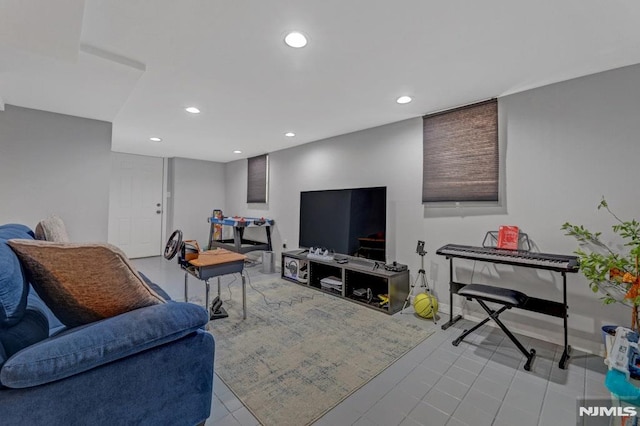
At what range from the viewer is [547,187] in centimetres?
240

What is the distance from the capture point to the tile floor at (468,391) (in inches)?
59.9

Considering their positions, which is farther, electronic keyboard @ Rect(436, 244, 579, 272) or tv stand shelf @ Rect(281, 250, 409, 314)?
tv stand shelf @ Rect(281, 250, 409, 314)

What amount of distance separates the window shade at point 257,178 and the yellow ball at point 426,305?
3527 mm

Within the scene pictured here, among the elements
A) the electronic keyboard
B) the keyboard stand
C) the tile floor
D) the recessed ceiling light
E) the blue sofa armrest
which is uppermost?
the recessed ceiling light

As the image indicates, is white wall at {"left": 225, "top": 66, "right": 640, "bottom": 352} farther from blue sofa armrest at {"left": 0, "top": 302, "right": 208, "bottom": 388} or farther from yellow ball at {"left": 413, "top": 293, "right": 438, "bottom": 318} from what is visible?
blue sofa armrest at {"left": 0, "top": 302, "right": 208, "bottom": 388}

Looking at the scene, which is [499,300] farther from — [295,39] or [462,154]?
[295,39]

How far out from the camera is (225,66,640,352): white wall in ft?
6.95

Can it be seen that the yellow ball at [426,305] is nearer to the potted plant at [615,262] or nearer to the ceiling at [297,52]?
the potted plant at [615,262]

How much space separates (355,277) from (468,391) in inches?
74.7

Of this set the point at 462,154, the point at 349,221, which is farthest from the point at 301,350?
the point at 462,154

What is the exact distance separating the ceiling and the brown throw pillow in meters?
1.23

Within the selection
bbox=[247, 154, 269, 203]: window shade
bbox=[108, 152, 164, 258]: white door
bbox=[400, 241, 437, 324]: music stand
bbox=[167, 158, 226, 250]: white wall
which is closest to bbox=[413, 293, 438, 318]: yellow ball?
bbox=[400, 241, 437, 324]: music stand

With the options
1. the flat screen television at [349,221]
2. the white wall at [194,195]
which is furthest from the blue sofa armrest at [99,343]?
the white wall at [194,195]

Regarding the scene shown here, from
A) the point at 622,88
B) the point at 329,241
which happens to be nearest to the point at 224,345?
the point at 329,241
